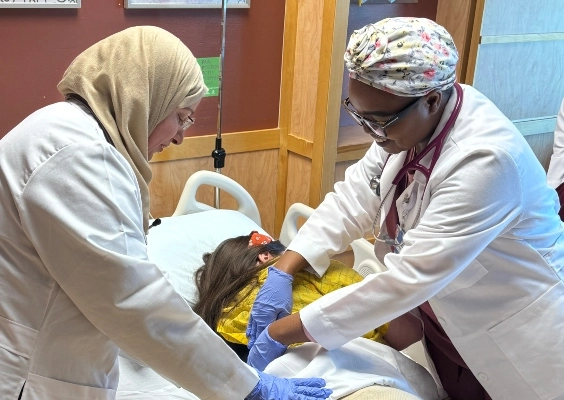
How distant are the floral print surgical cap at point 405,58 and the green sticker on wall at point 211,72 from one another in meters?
1.36

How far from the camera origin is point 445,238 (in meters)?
1.62

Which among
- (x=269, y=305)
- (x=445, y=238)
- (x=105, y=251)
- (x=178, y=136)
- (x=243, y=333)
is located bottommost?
(x=243, y=333)

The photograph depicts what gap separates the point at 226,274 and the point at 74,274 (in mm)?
1107

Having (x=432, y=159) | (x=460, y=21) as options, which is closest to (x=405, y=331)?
(x=432, y=159)

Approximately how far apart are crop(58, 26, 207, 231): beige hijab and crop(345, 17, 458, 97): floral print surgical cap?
410 mm

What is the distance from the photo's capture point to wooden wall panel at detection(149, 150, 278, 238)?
3.00m

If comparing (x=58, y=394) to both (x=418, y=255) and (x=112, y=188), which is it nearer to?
(x=112, y=188)

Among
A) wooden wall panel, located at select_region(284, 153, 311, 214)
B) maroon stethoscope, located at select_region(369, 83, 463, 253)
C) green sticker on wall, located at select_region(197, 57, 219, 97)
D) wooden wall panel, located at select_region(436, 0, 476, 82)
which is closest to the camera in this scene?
maroon stethoscope, located at select_region(369, 83, 463, 253)

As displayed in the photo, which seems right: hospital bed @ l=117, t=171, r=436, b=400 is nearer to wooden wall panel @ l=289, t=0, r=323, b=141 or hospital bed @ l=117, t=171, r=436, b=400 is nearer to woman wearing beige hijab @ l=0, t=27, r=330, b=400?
wooden wall panel @ l=289, t=0, r=323, b=141

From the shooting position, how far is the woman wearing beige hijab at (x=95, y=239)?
1230 millimetres

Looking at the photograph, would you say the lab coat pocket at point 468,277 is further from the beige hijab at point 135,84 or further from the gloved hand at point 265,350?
the beige hijab at point 135,84

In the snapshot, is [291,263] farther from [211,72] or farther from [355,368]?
[211,72]

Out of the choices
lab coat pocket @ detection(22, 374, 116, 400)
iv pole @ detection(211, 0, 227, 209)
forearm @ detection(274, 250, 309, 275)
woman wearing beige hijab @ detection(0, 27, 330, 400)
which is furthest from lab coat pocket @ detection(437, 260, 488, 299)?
iv pole @ detection(211, 0, 227, 209)

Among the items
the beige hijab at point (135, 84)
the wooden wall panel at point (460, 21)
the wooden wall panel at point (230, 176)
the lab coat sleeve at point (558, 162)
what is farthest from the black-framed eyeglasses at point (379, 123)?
the wooden wall panel at point (460, 21)
